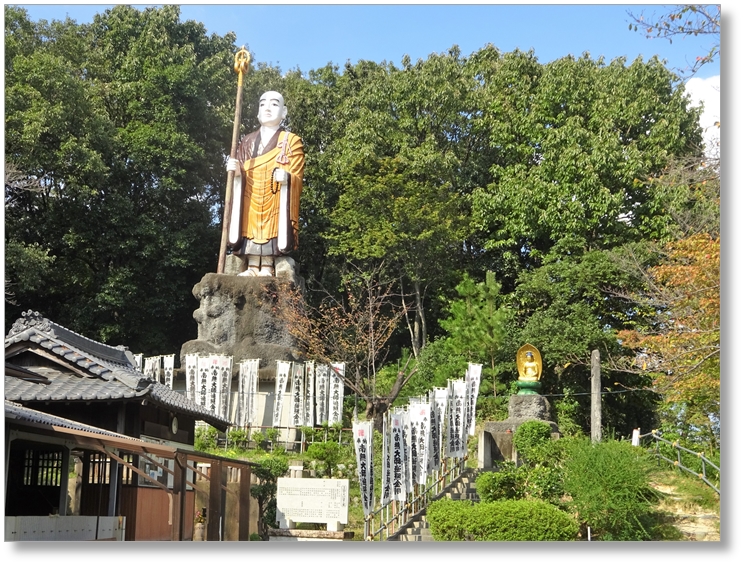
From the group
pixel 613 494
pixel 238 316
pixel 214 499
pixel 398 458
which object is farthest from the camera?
pixel 238 316

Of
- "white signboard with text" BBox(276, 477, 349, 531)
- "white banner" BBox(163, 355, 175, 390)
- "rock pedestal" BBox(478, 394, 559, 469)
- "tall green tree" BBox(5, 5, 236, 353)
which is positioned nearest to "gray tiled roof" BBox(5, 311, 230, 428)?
"white signboard with text" BBox(276, 477, 349, 531)

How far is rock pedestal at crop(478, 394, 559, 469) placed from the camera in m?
15.5

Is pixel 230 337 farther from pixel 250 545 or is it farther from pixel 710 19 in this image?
pixel 710 19

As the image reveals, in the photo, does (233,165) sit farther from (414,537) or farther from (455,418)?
(414,537)

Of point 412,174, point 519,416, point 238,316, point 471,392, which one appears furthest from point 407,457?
point 412,174

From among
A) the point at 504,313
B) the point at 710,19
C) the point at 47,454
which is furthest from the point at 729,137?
the point at 504,313

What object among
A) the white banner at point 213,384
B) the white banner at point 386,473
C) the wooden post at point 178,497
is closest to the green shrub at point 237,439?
the white banner at point 213,384

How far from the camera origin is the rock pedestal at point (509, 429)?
15.5m

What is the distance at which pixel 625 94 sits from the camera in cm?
2111

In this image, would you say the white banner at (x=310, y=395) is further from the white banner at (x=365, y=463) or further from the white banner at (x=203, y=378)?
the white banner at (x=365, y=463)

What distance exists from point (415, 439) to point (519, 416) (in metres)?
3.89

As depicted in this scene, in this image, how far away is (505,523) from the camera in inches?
445

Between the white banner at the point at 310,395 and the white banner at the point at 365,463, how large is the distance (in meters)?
5.44

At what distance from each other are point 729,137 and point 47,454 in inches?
311
